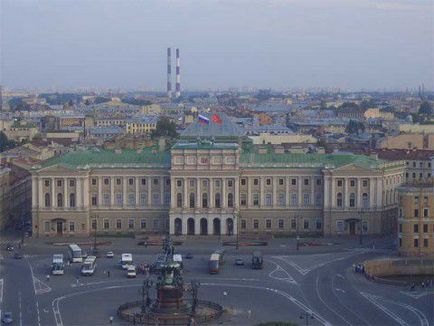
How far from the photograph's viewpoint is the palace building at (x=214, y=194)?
62188 mm

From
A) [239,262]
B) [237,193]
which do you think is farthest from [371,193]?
[239,262]

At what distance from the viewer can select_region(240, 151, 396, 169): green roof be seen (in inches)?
2470

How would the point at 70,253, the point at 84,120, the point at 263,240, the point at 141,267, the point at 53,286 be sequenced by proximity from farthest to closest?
1. the point at 84,120
2. the point at 263,240
3. the point at 70,253
4. the point at 141,267
5. the point at 53,286

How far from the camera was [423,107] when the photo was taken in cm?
17575

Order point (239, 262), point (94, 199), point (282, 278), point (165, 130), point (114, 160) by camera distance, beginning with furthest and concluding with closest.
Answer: point (165, 130)
point (114, 160)
point (94, 199)
point (239, 262)
point (282, 278)

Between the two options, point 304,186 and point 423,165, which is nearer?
point 304,186

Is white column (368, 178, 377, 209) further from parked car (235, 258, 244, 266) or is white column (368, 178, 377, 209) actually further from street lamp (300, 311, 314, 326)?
street lamp (300, 311, 314, 326)

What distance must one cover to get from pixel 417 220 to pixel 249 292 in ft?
40.2

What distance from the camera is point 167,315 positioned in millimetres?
39219

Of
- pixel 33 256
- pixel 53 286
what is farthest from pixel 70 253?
pixel 53 286

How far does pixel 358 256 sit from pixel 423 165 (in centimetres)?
2341

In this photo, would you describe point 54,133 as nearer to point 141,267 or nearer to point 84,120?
point 84,120

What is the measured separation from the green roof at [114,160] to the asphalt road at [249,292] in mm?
8458

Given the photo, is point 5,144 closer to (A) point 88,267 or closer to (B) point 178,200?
(B) point 178,200
